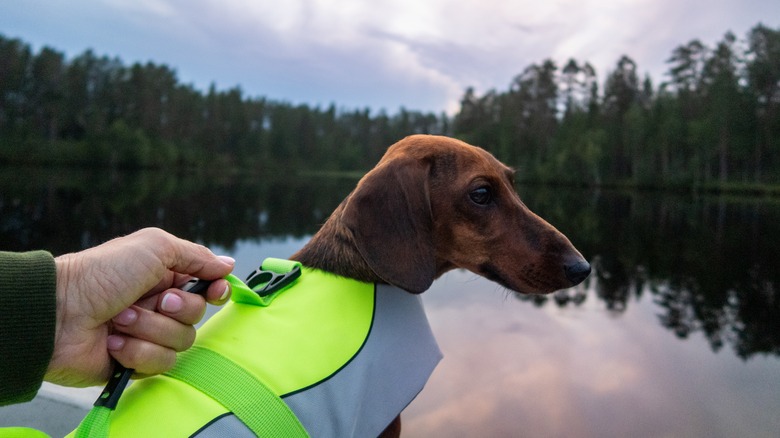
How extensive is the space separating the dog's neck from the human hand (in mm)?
703

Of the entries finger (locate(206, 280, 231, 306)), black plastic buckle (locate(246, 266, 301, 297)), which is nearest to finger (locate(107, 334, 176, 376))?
finger (locate(206, 280, 231, 306))

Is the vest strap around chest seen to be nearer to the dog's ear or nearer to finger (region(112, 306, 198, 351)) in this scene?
finger (region(112, 306, 198, 351))

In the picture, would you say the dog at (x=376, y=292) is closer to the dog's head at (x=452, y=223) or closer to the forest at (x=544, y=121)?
the dog's head at (x=452, y=223)

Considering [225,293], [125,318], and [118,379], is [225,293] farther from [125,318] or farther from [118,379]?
[118,379]

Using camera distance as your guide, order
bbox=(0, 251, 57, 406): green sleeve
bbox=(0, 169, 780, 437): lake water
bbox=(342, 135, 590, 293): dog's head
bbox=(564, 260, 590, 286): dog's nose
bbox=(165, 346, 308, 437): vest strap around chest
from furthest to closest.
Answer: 1. bbox=(0, 169, 780, 437): lake water
2. bbox=(564, 260, 590, 286): dog's nose
3. bbox=(342, 135, 590, 293): dog's head
4. bbox=(165, 346, 308, 437): vest strap around chest
5. bbox=(0, 251, 57, 406): green sleeve

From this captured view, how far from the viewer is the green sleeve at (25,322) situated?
1579 millimetres

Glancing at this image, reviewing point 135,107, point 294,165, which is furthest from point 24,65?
point 294,165

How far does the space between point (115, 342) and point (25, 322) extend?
39 cm

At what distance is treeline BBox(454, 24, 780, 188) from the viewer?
55.7 meters

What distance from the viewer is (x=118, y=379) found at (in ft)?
5.90

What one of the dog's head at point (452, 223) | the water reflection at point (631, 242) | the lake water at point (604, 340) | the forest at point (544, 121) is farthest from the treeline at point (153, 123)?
the dog's head at point (452, 223)

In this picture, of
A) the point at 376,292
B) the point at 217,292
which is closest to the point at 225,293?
the point at 217,292

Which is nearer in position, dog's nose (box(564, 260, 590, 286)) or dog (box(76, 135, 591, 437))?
dog (box(76, 135, 591, 437))

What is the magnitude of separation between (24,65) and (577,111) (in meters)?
76.8
